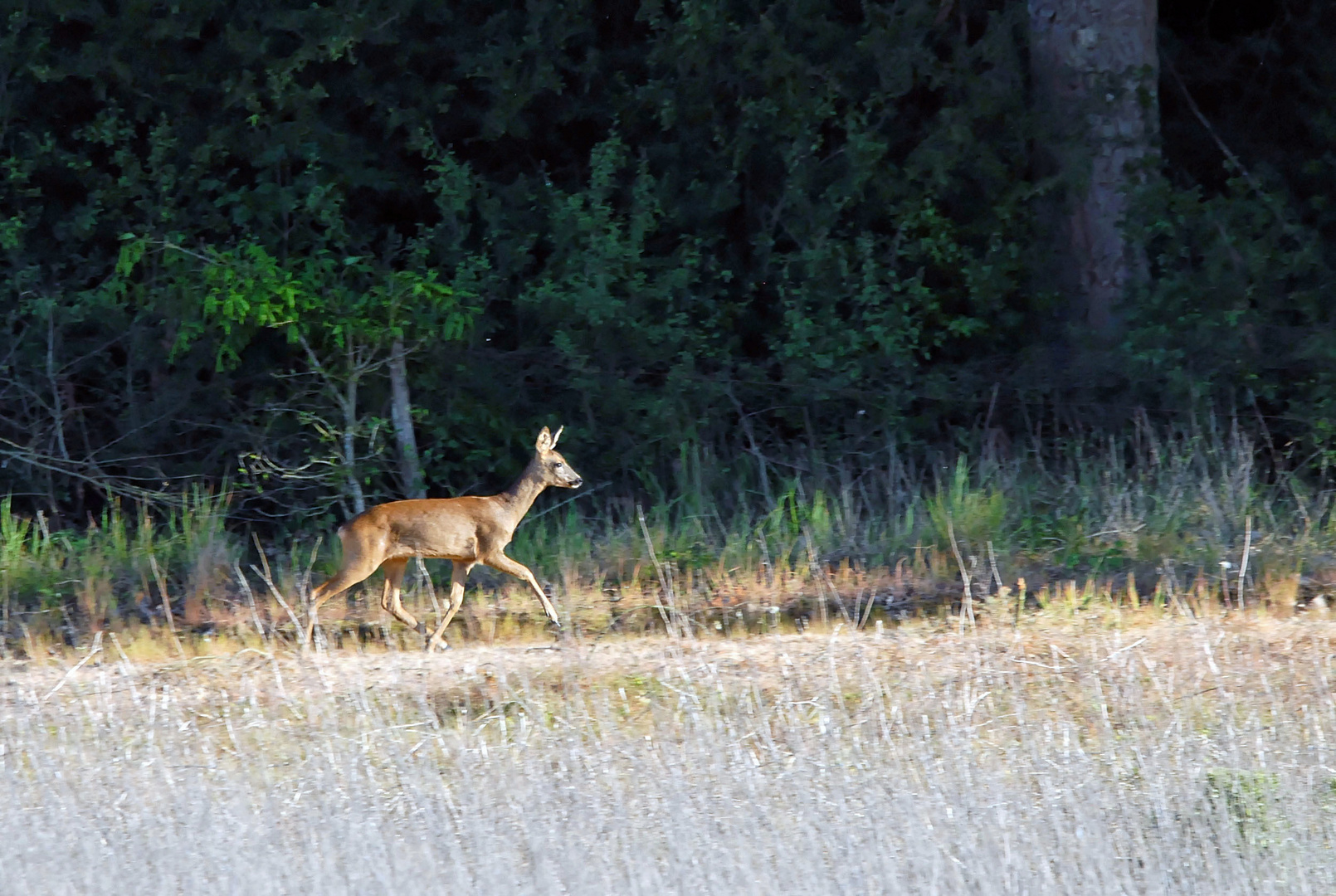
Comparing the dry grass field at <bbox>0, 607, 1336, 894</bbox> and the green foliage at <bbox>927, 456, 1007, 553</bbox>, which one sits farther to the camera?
the green foliage at <bbox>927, 456, 1007, 553</bbox>

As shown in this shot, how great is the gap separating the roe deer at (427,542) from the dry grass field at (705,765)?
1.46 ft

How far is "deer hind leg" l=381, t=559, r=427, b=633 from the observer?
9266 millimetres

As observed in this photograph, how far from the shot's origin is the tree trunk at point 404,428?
475 inches

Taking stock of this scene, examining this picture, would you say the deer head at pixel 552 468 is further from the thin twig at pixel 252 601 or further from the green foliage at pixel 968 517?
the green foliage at pixel 968 517

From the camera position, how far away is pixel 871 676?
7.62m

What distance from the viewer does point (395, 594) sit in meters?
9.36

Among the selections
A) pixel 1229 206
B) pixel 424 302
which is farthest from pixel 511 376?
pixel 1229 206

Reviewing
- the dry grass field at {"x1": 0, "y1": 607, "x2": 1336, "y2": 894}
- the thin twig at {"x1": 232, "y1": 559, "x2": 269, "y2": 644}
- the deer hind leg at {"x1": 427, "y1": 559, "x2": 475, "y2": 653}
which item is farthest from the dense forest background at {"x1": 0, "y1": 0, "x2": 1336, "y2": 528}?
the dry grass field at {"x1": 0, "y1": 607, "x2": 1336, "y2": 894}

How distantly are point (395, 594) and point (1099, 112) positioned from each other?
715 centimetres

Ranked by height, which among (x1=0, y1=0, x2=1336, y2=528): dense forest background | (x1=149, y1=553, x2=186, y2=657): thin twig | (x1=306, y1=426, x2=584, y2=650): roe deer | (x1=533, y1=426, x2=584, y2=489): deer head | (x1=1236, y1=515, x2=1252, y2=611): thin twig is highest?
(x1=0, y1=0, x2=1336, y2=528): dense forest background

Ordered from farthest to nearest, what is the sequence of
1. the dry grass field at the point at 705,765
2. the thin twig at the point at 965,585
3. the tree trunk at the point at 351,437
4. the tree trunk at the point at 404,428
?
the tree trunk at the point at 404,428 → the tree trunk at the point at 351,437 → the thin twig at the point at 965,585 → the dry grass field at the point at 705,765

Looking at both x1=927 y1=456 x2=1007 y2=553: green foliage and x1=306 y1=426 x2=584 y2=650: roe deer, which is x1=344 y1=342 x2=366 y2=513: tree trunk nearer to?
x1=306 y1=426 x2=584 y2=650: roe deer

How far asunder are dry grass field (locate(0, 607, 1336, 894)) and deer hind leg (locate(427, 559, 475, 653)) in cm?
13

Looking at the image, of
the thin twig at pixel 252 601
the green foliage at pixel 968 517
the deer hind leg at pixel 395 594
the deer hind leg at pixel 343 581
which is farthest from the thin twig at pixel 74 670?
the green foliage at pixel 968 517
